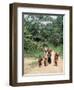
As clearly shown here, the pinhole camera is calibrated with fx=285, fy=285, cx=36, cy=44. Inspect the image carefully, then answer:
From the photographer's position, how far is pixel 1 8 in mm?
1947

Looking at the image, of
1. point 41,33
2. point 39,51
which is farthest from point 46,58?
point 41,33

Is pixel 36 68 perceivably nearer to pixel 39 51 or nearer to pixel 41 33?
pixel 39 51

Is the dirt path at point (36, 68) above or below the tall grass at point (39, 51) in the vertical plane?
below

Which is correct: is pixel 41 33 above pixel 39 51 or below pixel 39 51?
above

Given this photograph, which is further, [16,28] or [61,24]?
[61,24]

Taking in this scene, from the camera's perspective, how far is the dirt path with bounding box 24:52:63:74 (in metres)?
2.00

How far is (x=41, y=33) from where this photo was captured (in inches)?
80.4

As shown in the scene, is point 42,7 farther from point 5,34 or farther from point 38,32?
point 5,34

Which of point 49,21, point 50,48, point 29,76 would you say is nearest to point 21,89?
point 29,76

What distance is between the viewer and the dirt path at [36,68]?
1999 mm

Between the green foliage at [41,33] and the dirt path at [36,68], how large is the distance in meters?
0.05

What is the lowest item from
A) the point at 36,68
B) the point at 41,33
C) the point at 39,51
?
the point at 36,68

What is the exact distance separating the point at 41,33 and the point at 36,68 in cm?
25

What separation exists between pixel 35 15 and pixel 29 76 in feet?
1.42
